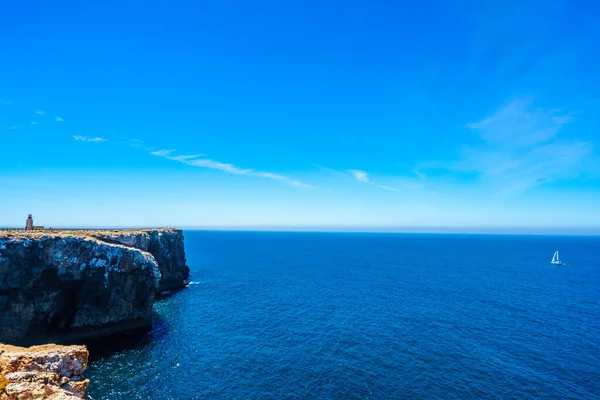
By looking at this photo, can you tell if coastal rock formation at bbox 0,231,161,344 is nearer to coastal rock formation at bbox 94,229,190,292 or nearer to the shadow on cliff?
the shadow on cliff

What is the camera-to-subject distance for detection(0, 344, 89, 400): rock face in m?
16.7

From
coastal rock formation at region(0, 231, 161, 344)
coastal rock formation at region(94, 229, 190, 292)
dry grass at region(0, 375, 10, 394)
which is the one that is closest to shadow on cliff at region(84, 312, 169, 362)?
coastal rock formation at region(0, 231, 161, 344)

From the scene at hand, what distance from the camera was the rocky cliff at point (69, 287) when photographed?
44625 mm

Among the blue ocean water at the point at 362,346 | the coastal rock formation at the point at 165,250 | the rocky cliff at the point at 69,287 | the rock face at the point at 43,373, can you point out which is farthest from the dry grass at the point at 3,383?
the coastal rock formation at the point at 165,250

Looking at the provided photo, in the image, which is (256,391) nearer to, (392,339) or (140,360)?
(140,360)

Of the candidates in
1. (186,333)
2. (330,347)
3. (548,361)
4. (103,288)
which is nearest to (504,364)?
(548,361)

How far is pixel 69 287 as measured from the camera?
164 ft

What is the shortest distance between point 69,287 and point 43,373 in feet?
129

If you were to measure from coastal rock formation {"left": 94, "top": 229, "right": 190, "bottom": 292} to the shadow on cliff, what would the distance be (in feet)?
76.6

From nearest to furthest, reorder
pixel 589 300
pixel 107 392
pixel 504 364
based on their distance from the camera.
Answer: pixel 107 392
pixel 504 364
pixel 589 300

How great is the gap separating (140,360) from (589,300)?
10413cm

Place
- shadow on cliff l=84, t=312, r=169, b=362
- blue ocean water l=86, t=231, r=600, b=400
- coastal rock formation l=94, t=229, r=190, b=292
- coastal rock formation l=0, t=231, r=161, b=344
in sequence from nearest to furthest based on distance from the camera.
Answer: blue ocean water l=86, t=231, r=600, b=400, coastal rock formation l=0, t=231, r=161, b=344, shadow on cliff l=84, t=312, r=169, b=362, coastal rock formation l=94, t=229, r=190, b=292

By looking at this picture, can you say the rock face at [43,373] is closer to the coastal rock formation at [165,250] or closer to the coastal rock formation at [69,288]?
the coastal rock formation at [69,288]

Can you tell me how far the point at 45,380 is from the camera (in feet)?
59.7
